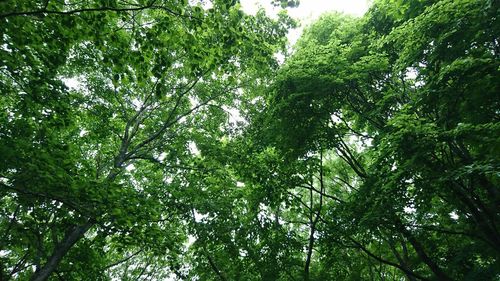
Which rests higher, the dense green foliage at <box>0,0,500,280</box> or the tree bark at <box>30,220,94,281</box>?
the dense green foliage at <box>0,0,500,280</box>

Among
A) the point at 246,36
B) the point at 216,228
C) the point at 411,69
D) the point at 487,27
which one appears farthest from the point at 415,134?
the point at 216,228

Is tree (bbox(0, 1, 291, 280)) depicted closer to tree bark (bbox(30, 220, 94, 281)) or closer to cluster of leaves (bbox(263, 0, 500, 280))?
tree bark (bbox(30, 220, 94, 281))

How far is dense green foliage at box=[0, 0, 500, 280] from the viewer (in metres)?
5.75

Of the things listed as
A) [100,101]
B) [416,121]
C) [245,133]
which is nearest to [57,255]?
[100,101]

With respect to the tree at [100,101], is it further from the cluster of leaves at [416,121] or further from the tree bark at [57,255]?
the cluster of leaves at [416,121]

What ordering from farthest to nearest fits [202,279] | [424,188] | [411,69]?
[202,279] < [411,69] < [424,188]

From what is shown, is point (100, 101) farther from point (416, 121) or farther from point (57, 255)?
point (416, 121)

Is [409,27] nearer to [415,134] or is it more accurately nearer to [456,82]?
[456,82]

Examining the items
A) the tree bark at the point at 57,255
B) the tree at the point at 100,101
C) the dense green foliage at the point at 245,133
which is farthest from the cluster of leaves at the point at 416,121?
the tree bark at the point at 57,255

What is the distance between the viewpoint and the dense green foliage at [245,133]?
5746mm

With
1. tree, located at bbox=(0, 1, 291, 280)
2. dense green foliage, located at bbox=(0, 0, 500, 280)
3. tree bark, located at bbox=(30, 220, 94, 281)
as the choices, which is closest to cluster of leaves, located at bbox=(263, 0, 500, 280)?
dense green foliage, located at bbox=(0, 0, 500, 280)

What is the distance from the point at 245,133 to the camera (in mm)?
13266

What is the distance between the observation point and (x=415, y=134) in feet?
22.0

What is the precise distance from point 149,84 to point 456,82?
11.3 m
